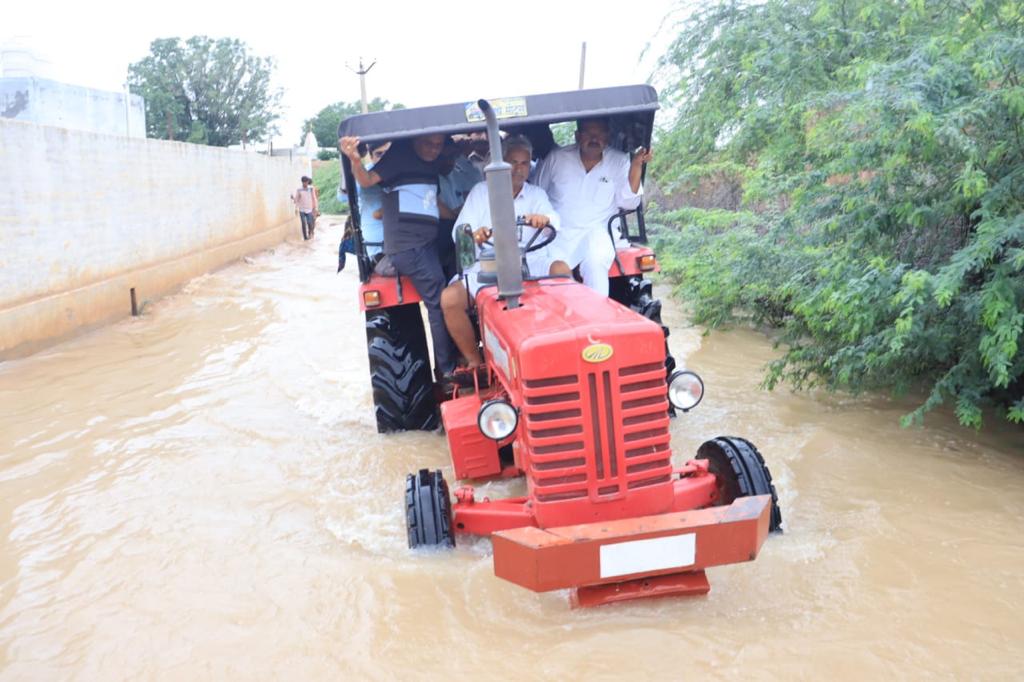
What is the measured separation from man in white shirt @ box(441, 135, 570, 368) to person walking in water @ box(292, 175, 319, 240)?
17.2m

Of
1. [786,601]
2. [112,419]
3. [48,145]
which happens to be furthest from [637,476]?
[48,145]

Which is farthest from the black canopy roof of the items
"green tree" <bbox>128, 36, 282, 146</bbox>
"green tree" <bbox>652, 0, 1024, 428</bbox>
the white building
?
"green tree" <bbox>128, 36, 282, 146</bbox>

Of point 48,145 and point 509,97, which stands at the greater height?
point 48,145

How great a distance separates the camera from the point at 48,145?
9789 mm

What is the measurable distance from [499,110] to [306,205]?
60.2 ft

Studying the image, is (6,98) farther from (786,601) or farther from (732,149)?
(786,601)

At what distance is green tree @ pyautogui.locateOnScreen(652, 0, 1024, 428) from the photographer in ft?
15.7

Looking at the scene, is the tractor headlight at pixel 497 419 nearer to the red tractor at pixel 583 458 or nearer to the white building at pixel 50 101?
the red tractor at pixel 583 458

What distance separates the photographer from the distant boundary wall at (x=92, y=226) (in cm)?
907

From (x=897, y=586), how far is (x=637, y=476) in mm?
1248

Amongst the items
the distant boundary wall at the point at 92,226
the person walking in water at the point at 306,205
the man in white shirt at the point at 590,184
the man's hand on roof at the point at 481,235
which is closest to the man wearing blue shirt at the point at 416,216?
the man in white shirt at the point at 590,184

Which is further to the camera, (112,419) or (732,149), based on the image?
(732,149)

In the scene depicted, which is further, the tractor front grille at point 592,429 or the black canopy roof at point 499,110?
the black canopy roof at point 499,110

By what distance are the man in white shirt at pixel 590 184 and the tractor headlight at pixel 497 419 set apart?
170cm
